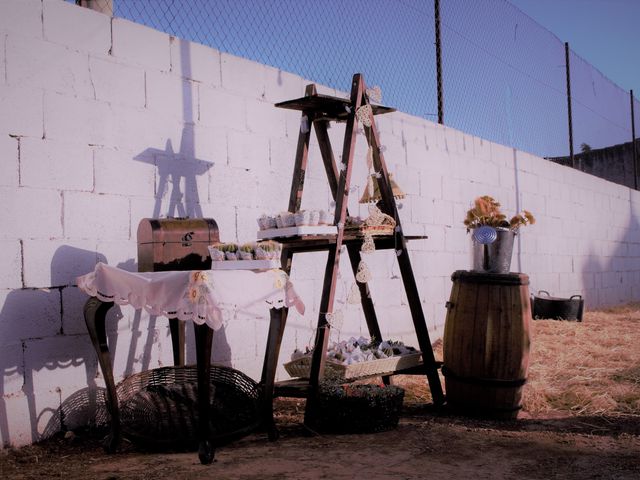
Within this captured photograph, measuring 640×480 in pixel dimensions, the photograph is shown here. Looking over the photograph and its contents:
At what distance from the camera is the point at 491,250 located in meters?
3.59

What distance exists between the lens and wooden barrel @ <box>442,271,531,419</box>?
11.0ft

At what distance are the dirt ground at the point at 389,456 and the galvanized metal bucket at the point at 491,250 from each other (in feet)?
2.77

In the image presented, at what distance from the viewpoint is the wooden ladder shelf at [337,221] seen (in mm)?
3082

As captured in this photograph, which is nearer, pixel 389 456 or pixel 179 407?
pixel 389 456

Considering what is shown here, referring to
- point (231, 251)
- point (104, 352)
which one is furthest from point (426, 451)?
point (104, 352)

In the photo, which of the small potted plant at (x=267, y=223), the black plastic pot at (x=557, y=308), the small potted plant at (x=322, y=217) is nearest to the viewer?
the small potted plant at (x=322, y=217)

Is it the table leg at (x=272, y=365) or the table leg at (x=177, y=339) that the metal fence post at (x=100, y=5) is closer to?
the table leg at (x=177, y=339)

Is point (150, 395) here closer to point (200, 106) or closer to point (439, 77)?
point (200, 106)

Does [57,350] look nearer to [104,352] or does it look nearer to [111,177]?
[104,352]

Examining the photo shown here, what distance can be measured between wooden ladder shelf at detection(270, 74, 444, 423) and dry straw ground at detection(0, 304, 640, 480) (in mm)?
284

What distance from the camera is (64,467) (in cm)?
252

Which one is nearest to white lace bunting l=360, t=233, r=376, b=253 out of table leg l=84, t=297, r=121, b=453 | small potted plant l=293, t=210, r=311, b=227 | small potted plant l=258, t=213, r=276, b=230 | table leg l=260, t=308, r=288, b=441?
small potted plant l=293, t=210, r=311, b=227

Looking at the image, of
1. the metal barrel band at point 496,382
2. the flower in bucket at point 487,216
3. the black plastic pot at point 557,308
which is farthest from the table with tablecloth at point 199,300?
the black plastic pot at point 557,308

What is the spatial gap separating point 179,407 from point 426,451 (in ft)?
3.64
